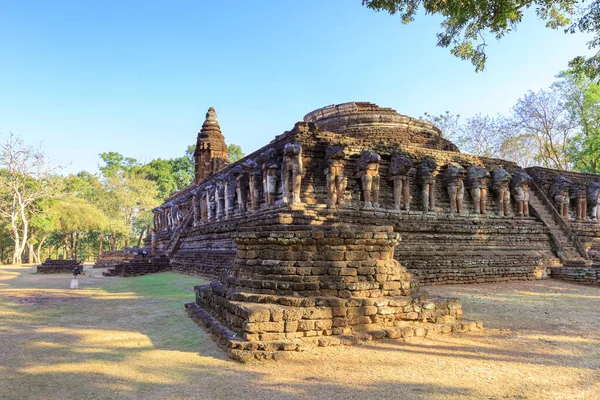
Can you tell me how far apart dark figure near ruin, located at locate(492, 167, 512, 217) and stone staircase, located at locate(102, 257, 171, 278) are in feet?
49.5

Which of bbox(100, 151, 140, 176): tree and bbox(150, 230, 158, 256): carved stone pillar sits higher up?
bbox(100, 151, 140, 176): tree

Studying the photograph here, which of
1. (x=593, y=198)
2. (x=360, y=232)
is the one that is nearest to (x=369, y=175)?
(x=360, y=232)

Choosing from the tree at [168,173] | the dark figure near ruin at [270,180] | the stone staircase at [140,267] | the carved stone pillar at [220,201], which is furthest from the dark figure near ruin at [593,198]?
the tree at [168,173]

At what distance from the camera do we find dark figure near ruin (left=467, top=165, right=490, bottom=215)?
14.0 m

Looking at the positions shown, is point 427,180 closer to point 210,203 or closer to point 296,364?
point 210,203

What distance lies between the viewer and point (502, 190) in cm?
1455

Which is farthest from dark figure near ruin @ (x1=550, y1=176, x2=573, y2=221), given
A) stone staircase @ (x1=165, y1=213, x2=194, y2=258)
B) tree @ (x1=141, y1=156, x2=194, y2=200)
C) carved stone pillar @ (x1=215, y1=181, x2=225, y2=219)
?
tree @ (x1=141, y1=156, x2=194, y2=200)

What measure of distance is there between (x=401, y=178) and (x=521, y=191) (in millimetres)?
5760

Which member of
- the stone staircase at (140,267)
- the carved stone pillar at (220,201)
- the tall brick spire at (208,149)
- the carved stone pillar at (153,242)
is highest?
the tall brick spire at (208,149)

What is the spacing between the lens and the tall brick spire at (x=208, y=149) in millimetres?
26978

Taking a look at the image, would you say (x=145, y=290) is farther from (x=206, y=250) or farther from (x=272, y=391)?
(x=272, y=391)

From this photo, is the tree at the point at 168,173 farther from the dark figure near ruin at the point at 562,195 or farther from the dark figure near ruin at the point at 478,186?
the dark figure near ruin at the point at 562,195

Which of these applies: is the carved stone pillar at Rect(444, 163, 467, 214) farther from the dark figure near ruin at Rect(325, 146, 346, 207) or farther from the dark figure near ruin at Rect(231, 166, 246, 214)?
the dark figure near ruin at Rect(231, 166, 246, 214)

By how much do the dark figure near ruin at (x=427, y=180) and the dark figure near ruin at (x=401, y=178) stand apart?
74cm
